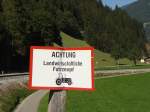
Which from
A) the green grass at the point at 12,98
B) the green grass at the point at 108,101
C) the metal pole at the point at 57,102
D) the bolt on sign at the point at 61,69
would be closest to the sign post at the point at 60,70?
the bolt on sign at the point at 61,69

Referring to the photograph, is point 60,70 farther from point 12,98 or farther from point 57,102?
point 12,98

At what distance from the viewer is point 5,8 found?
10312 cm

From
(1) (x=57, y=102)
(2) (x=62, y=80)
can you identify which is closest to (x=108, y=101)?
(2) (x=62, y=80)

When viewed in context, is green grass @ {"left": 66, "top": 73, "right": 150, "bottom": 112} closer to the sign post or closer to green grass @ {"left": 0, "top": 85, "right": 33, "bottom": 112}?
green grass @ {"left": 0, "top": 85, "right": 33, "bottom": 112}

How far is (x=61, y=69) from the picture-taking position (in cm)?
869

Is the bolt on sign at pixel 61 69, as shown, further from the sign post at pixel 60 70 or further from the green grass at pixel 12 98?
the green grass at pixel 12 98

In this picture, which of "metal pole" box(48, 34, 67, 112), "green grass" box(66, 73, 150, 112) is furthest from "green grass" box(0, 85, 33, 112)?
"metal pole" box(48, 34, 67, 112)

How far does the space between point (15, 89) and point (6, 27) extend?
5118 centimetres

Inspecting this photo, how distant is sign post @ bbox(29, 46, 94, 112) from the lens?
28.4 feet

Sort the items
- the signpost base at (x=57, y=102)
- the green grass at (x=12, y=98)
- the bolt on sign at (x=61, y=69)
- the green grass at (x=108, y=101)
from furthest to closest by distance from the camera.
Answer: the green grass at (x=108, y=101) → the green grass at (x=12, y=98) → the bolt on sign at (x=61, y=69) → the signpost base at (x=57, y=102)

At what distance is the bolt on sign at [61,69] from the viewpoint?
8.66 meters

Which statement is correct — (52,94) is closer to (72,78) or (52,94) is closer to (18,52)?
(72,78)

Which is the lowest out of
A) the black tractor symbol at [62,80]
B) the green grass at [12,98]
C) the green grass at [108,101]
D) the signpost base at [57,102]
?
the green grass at [108,101]

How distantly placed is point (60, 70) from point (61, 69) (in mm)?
26
